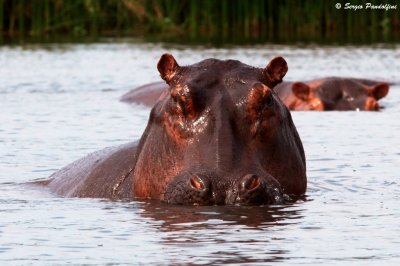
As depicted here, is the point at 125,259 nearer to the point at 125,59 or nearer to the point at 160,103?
the point at 160,103

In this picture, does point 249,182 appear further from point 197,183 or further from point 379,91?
point 379,91

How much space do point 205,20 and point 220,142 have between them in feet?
86.8

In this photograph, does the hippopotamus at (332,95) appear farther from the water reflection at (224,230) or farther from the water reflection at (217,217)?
the water reflection at (217,217)

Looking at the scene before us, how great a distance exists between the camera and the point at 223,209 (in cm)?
702

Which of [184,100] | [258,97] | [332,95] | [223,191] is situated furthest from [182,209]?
[332,95]

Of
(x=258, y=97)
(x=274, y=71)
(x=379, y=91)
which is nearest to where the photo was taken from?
(x=258, y=97)

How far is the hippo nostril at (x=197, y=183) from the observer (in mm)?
6914

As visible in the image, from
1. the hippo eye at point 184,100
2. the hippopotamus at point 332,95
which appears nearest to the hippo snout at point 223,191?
the hippo eye at point 184,100

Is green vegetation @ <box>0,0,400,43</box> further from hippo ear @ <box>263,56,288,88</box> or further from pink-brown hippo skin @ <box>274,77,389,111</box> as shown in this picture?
hippo ear @ <box>263,56,288,88</box>

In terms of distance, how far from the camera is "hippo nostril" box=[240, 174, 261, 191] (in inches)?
272

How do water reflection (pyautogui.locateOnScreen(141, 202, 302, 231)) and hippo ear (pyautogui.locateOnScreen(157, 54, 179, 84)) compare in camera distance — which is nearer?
water reflection (pyautogui.locateOnScreen(141, 202, 302, 231))

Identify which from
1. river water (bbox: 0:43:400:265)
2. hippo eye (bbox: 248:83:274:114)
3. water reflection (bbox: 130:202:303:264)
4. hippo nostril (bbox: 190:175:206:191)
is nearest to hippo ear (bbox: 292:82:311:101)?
river water (bbox: 0:43:400:265)

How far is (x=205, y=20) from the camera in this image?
33.5m

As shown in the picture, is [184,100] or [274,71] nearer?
[184,100]
